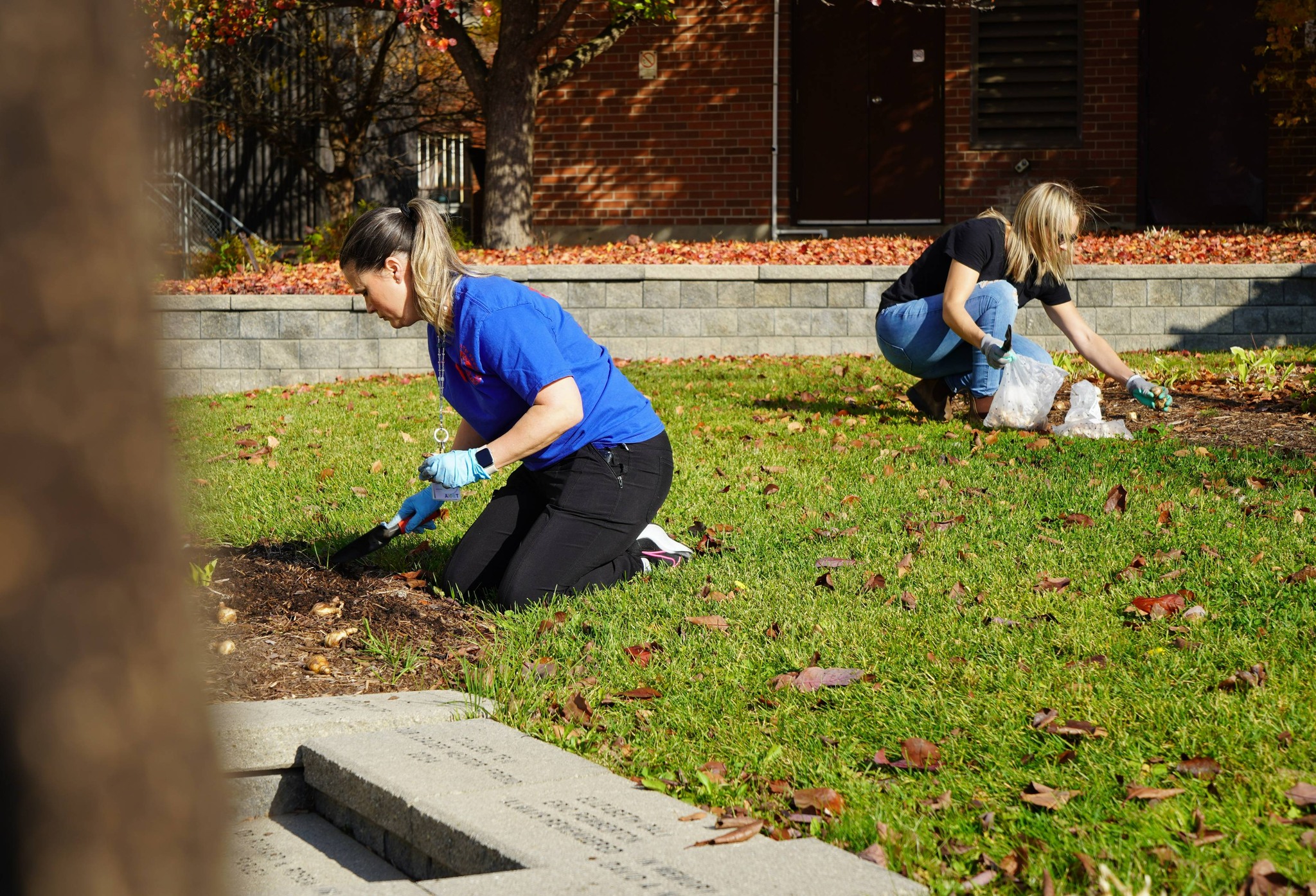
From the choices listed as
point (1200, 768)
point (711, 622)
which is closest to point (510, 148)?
point (711, 622)

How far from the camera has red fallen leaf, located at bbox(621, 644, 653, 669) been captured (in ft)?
11.4

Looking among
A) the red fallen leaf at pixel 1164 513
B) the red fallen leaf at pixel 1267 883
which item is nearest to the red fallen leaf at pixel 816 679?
the red fallen leaf at pixel 1267 883

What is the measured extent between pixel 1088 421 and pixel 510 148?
7.94 metres

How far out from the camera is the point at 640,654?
3529 mm

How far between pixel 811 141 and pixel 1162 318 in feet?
18.2

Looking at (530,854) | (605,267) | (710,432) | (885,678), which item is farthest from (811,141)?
(530,854)

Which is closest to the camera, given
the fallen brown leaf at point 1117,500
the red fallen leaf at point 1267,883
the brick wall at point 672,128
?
the red fallen leaf at point 1267,883

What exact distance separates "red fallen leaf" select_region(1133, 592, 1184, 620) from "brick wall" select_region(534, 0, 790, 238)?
11232 mm

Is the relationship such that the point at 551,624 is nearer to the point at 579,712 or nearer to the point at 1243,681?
the point at 579,712

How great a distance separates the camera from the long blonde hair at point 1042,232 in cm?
633

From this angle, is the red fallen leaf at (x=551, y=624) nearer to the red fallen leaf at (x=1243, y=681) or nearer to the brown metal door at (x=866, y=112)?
the red fallen leaf at (x=1243, y=681)

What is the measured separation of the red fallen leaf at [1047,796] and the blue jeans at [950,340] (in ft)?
14.4

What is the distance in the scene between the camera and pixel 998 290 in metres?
6.61

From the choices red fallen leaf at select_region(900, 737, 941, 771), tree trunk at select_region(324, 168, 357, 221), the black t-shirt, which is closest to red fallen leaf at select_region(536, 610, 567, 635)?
red fallen leaf at select_region(900, 737, 941, 771)
